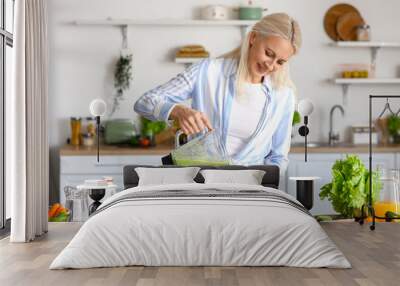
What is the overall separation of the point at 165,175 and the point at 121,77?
6.89ft

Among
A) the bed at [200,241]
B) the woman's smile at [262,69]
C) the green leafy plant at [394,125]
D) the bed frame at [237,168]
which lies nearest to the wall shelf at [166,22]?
the woman's smile at [262,69]

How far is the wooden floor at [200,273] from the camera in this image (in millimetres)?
4160

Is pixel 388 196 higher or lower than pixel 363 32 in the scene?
lower

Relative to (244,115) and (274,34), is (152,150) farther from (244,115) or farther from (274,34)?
(274,34)

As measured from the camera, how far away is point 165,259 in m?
4.65

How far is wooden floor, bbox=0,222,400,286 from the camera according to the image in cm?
416

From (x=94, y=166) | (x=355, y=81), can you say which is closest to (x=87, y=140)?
(x=94, y=166)

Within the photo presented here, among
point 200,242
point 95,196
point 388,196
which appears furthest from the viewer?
point 95,196

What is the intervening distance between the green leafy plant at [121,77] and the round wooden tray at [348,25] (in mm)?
2357

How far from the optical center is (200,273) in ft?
14.6

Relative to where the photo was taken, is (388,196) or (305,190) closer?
(388,196)

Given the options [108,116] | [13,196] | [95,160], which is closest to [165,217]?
[13,196]

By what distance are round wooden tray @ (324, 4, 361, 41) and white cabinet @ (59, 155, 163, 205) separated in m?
2.45

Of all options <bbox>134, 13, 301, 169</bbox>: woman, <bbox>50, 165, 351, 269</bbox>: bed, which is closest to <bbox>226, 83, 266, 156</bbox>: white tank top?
<bbox>134, 13, 301, 169</bbox>: woman
